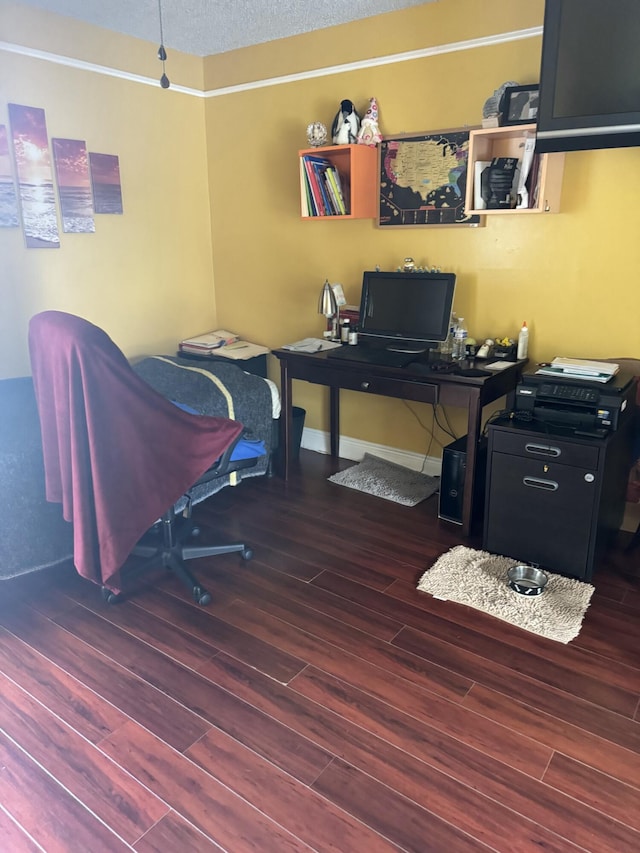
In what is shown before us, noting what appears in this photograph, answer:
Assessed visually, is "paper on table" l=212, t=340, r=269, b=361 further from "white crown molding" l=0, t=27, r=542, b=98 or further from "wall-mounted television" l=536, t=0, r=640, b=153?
"wall-mounted television" l=536, t=0, r=640, b=153

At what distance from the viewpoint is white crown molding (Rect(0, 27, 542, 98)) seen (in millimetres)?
2809

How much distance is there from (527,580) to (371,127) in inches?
90.1

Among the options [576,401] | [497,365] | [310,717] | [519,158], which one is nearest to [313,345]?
[497,365]

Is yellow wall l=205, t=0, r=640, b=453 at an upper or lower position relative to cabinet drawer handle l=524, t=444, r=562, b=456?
upper

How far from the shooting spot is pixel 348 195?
333 cm

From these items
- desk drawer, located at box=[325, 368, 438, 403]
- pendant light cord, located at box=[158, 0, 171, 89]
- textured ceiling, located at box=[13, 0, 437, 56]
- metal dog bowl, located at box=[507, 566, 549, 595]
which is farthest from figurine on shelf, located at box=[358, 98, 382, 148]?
metal dog bowl, located at box=[507, 566, 549, 595]

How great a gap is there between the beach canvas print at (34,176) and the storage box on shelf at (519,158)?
2.09 m

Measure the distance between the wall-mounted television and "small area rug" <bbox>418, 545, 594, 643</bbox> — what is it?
164cm

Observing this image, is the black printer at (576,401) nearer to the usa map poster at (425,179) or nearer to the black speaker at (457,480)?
the black speaker at (457,480)

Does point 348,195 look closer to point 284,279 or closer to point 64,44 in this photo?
point 284,279

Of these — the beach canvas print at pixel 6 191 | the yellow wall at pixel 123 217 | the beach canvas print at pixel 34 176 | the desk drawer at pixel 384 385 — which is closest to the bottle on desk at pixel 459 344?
the desk drawer at pixel 384 385

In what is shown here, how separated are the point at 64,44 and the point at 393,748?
348 centimetres

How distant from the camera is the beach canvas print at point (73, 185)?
3264 mm

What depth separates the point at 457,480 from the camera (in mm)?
2979
